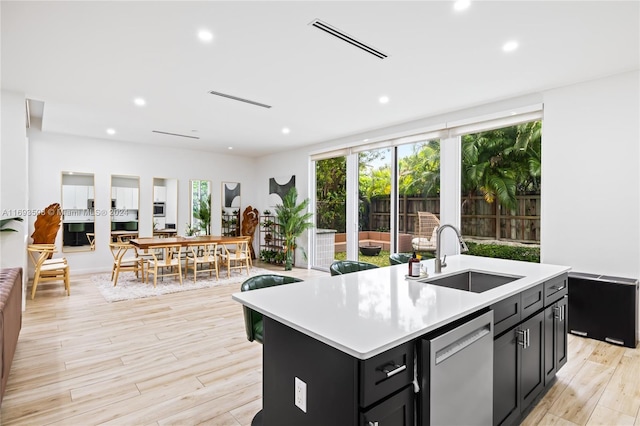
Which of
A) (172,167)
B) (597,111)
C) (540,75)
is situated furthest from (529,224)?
(172,167)

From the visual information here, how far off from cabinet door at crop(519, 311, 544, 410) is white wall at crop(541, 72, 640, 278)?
2.10 m

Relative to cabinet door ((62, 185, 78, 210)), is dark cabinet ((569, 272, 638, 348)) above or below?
below

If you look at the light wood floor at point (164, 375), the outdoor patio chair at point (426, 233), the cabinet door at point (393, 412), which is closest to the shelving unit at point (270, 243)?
the outdoor patio chair at point (426, 233)

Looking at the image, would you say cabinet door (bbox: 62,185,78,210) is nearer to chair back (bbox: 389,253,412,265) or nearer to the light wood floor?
the light wood floor

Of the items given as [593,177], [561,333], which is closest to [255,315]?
[561,333]

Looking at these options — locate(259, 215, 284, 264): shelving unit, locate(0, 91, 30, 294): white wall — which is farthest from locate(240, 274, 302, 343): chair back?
locate(259, 215, 284, 264): shelving unit

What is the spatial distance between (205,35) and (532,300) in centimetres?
307

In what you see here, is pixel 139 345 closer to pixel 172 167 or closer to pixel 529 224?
pixel 529 224

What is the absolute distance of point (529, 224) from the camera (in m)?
4.44

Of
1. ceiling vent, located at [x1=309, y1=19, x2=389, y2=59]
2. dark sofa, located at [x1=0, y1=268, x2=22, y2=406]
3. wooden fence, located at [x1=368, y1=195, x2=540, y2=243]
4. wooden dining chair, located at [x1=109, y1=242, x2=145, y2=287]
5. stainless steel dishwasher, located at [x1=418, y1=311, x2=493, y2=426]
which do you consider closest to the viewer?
stainless steel dishwasher, located at [x1=418, y1=311, x2=493, y2=426]

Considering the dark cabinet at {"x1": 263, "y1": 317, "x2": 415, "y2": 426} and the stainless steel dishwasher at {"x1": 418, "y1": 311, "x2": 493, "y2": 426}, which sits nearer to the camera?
the dark cabinet at {"x1": 263, "y1": 317, "x2": 415, "y2": 426}

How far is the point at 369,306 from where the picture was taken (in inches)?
63.7

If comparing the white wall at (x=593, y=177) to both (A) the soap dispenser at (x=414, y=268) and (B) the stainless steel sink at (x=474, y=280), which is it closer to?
(B) the stainless steel sink at (x=474, y=280)

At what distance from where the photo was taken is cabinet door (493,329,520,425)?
1.76 metres
